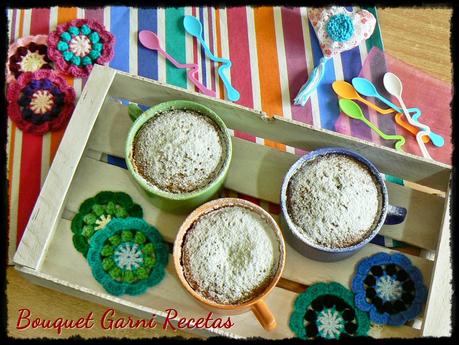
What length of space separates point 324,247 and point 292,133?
0.17 meters

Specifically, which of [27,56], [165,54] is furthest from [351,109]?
[27,56]

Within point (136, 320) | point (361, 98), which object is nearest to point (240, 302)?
point (136, 320)

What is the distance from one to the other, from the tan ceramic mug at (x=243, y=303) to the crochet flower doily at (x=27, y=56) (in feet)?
1.36

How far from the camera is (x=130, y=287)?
72 centimetres

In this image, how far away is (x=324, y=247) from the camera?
2.23ft

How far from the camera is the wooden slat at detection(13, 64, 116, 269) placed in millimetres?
682

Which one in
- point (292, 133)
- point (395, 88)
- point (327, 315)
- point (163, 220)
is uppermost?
point (395, 88)

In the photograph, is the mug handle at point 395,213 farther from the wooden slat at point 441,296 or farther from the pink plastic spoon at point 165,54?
the pink plastic spoon at point 165,54

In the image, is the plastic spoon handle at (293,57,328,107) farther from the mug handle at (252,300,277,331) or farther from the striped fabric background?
the mug handle at (252,300,277,331)

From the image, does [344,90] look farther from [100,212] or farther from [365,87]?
[100,212]

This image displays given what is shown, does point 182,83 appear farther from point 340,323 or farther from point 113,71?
point 340,323

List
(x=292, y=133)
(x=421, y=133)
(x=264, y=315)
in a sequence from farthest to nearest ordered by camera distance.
Answer: (x=421, y=133) → (x=292, y=133) → (x=264, y=315)

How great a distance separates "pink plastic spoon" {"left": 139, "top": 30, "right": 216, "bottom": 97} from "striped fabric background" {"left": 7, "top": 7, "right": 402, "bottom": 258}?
10 mm

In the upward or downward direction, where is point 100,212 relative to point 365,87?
downward
